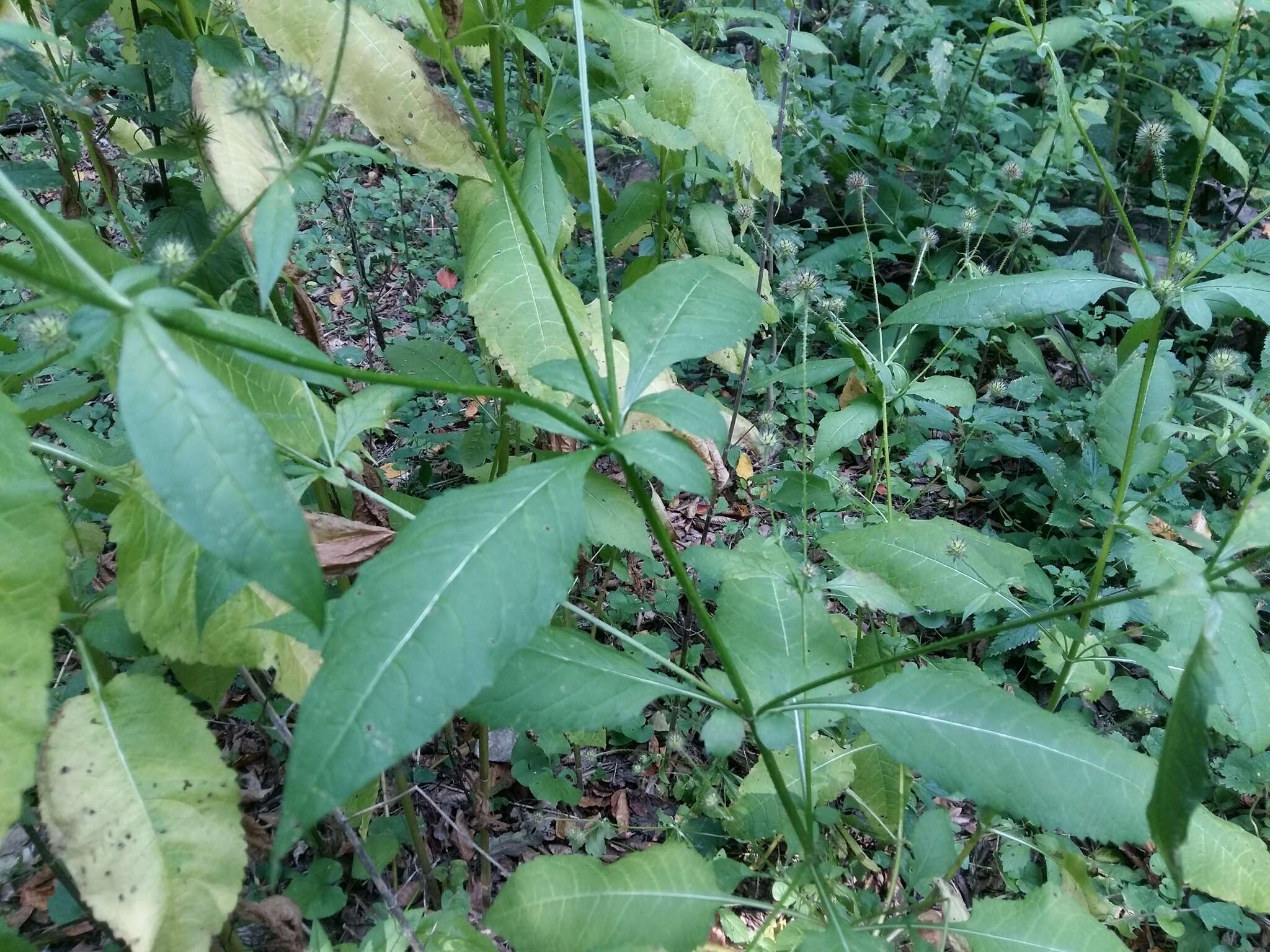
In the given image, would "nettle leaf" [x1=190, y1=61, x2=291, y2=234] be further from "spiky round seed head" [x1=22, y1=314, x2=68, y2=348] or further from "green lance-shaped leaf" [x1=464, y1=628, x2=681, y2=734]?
"green lance-shaped leaf" [x1=464, y1=628, x2=681, y2=734]

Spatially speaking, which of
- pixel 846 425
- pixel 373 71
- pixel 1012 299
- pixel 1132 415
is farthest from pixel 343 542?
pixel 1132 415

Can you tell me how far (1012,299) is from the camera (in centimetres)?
159

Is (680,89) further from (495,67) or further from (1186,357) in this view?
(1186,357)

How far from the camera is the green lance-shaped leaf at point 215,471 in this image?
2.11 ft

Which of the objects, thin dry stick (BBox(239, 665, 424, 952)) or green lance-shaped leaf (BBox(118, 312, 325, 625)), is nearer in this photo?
green lance-shaped leaf (BBox(118, 312, 325, 625))

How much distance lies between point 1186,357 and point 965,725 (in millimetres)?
3351

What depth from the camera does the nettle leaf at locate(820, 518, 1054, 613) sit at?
173cm

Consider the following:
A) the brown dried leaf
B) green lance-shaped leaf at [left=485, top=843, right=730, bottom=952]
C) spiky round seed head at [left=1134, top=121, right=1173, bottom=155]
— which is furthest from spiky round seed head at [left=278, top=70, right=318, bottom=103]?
spiky round seed head at [left=1134, top=121, right=1173, bottom=155]

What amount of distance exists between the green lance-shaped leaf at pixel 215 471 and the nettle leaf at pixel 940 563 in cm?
127

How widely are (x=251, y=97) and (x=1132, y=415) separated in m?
1.73

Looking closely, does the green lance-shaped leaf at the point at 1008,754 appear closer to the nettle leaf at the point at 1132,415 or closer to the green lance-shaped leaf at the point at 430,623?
the green lance-shaped leaf at the point at 430,623

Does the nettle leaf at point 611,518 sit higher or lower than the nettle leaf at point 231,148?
lower

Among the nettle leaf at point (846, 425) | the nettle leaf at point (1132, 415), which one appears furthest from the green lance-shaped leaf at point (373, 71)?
the nettle leaf at point (1132, 415)

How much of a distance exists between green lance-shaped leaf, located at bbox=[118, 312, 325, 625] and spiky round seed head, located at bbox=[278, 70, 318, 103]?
498 mm
